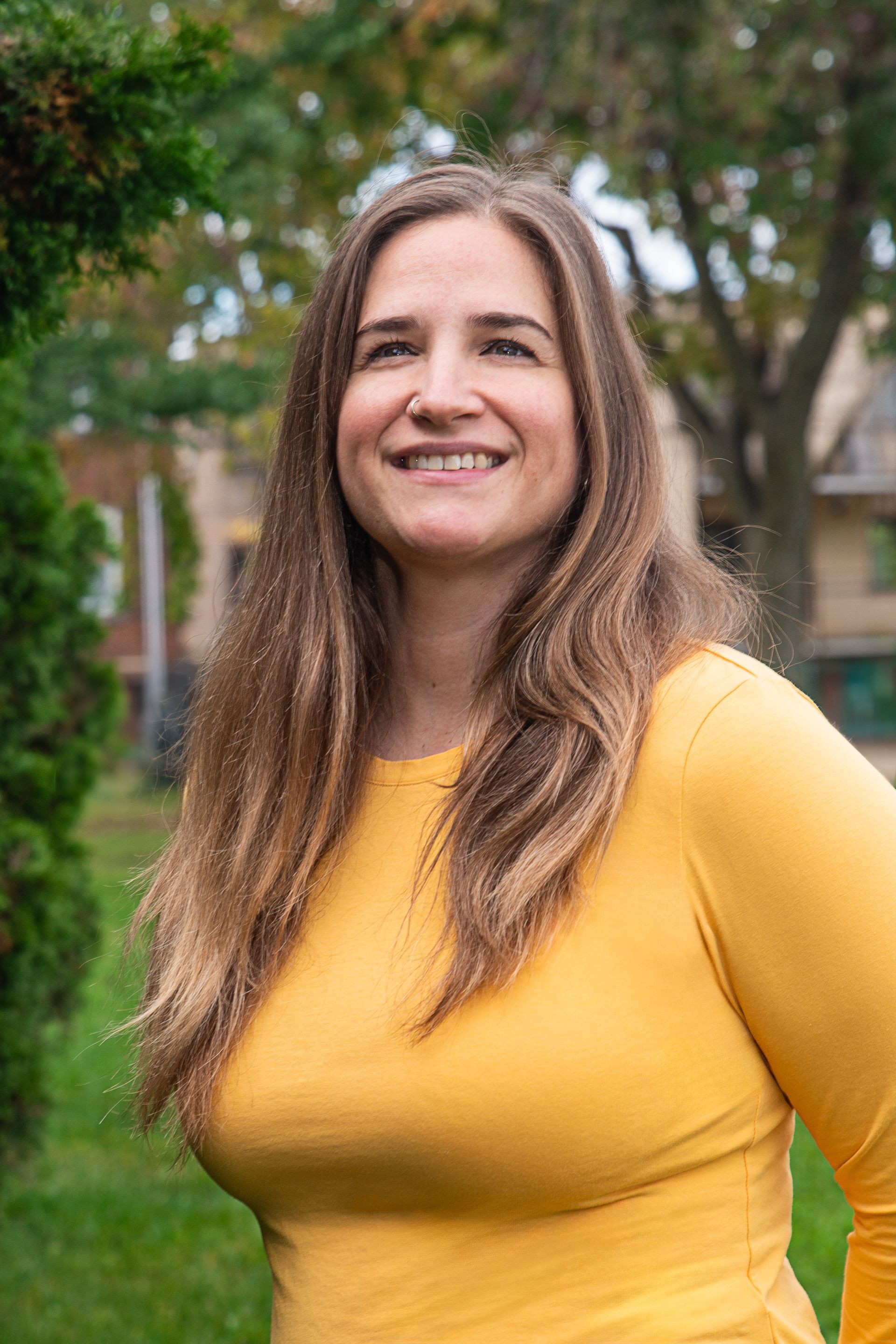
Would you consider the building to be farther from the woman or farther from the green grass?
the woman

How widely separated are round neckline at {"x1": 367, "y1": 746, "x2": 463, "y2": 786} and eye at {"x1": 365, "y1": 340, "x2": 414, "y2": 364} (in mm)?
569

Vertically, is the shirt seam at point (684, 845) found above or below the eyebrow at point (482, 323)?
below

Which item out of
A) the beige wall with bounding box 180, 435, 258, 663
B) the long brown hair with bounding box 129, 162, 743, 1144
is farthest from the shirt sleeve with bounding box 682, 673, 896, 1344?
the beige wall with bounding box 180, 435, 258, 663

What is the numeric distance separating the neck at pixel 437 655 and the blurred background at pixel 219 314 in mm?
360

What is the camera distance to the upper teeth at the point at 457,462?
1.77m

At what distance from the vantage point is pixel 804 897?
146 cm

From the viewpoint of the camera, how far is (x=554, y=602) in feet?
5.94

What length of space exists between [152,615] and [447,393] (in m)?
27.8

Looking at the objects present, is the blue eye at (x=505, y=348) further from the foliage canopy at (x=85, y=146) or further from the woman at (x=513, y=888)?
the foliage canopy at (x=85, y=146)

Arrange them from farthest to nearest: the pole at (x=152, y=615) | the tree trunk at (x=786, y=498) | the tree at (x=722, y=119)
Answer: the pole at (x=152, y=615) < the tree trunk at (x=786, y=498) < the tree at (x=722, y=119)

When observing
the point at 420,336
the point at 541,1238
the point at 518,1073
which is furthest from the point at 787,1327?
the point at 420,336

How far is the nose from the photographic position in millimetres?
1749

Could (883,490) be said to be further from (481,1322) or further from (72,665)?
(481,1322)

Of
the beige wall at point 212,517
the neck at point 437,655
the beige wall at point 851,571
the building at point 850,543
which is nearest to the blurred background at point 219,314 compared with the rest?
the neck at point 437,655
